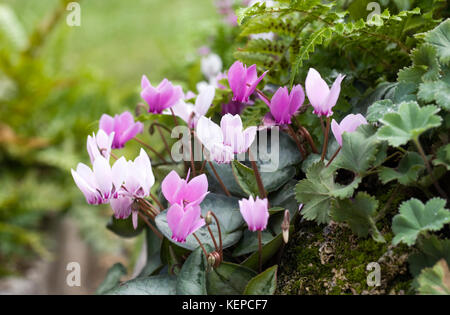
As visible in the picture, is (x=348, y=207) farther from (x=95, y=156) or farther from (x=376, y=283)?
(x=95, y=156)

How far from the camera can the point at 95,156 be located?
37.7 inches

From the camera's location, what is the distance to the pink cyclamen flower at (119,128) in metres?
1.16

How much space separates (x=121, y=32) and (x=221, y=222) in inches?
246

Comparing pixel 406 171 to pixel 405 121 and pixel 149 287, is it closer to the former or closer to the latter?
pixel 405 121

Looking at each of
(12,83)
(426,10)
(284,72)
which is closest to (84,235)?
(12,83)

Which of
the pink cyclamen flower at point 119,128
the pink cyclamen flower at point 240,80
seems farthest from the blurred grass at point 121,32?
the pink cyclamen flower at point 240,80

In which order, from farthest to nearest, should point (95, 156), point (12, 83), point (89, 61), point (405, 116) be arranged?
1. point (89, 61)
2. point (12, 83)
3. point (95, 156)
4. point (405, 116)

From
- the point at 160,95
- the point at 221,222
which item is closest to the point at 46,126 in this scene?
the point at 160,95

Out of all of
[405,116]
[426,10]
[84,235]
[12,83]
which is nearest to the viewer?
[405,116]

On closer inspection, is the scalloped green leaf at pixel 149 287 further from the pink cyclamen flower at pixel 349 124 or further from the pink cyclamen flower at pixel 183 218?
the pink cyclamen flower at pixel 349 124

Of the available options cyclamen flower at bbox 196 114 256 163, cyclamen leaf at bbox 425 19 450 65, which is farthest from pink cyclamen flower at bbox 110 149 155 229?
cyclamen leaf at bbox 425 19 450 65

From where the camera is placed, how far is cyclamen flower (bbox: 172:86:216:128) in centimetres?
113

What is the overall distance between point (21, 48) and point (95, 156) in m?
3.75
